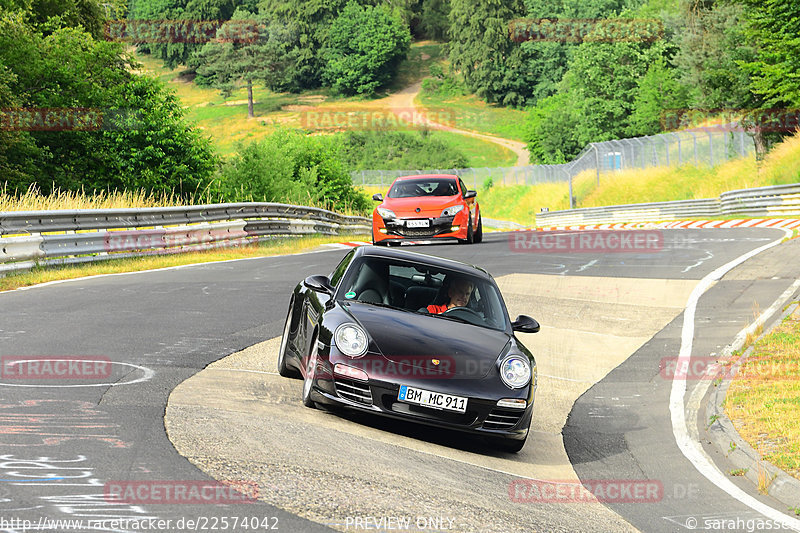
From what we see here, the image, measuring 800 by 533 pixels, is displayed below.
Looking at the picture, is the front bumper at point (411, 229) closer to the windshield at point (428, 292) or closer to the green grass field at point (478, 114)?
the windshield at point (428, 292)

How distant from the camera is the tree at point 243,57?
480 ft

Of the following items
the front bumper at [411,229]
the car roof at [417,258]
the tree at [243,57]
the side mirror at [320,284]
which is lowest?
the front bumper at [411,229]

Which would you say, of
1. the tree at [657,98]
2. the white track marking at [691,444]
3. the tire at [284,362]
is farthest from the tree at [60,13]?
the tree at [657,98]

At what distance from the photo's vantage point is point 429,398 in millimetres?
7328

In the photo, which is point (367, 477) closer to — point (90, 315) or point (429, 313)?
point (429, 313)

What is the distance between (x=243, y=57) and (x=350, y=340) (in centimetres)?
14502

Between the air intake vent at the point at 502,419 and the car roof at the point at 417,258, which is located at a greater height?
the car roof at the point at 417,258

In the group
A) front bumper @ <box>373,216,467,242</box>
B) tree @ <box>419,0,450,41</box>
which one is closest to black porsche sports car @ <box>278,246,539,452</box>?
front bumper @ <box>373,216,467,242</box>

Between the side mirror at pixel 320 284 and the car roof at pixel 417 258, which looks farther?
the car roof at pixel 417 258

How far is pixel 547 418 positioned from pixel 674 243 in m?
16.0

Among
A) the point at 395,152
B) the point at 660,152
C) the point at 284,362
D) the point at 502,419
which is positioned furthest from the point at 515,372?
the point at 395,152

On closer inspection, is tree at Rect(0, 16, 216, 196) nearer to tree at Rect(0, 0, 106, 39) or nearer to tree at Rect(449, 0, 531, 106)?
tree at Rect(0, 0, 106, 39)

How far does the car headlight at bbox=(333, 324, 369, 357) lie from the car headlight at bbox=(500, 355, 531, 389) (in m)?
1.08

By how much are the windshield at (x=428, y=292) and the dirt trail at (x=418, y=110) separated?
103215 millimetres
